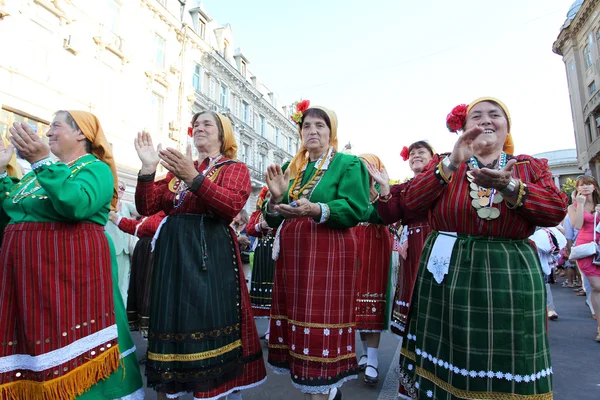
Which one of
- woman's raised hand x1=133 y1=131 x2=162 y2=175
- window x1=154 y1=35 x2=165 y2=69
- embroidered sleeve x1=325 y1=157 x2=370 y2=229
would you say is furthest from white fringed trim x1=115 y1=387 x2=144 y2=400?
window x1=154 y1=35 x2=165 y2=69

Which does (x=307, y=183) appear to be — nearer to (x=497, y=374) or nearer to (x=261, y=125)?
(x=497, y=374)

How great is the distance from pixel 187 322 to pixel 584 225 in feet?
19.0

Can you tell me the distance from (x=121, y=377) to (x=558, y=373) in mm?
4068

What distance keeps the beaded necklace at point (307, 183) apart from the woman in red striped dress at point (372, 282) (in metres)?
0.89

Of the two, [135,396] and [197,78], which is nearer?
[135,396]

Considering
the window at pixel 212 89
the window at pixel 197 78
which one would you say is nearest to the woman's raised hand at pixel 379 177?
the window at pixel 197 78

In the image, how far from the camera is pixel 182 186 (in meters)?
2.69

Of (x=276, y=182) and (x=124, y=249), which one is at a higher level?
(x=276, y=182)

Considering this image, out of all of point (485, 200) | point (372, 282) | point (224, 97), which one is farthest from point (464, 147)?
point (224, 97)

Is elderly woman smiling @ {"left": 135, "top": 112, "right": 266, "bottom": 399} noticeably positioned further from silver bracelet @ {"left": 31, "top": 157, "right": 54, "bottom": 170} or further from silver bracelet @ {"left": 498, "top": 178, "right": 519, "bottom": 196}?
silver bracelet @ {"left": 498, "top": 178, "right": 519, "bottom": 196}

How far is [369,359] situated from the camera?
366cm

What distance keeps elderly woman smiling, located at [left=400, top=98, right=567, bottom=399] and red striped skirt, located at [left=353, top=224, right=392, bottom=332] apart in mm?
1533

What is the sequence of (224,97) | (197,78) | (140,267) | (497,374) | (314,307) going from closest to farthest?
(497,374), (314,307), (140,267), (197,78), (224,97)

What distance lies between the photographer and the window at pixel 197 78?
76.2 ft
